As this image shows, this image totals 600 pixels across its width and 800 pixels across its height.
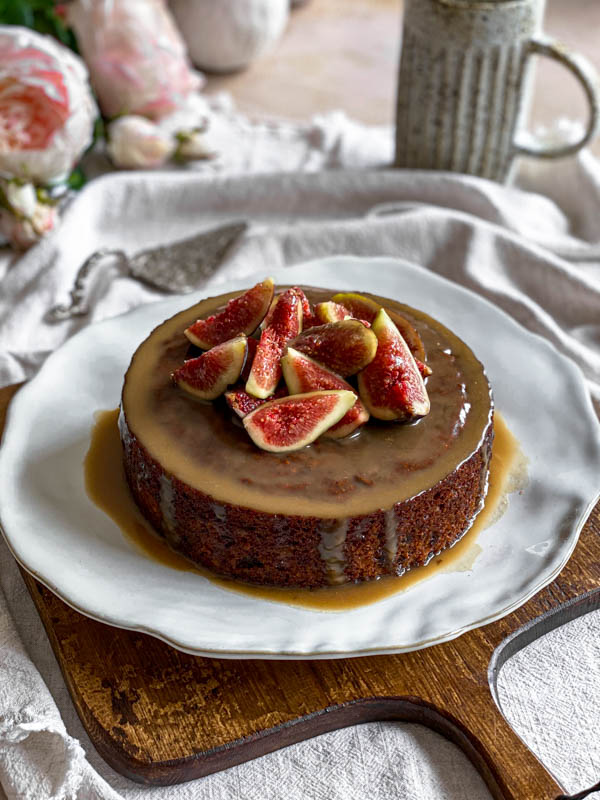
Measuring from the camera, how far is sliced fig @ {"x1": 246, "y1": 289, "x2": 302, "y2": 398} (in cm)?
262

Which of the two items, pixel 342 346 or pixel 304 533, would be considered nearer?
pixel 304 533

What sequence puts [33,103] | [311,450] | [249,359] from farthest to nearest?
[33,103] < [249,359] < [311,450]

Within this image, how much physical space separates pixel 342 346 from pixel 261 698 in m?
0.95

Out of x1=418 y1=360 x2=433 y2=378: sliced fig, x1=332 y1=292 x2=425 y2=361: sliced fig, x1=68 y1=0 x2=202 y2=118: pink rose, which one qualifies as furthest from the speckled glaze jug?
x1=418 y1=360 x2=433 y2=378: sliced fig

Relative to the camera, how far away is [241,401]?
2.62 m

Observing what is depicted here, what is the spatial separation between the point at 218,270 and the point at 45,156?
84 centimetres

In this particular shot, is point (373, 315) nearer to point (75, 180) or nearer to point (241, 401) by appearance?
point (241, 401)

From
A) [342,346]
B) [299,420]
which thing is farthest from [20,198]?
[299,420]

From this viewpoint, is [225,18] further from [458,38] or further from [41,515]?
[41,515]

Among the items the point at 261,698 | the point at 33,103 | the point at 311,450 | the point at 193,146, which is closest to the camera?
the point at 261,698

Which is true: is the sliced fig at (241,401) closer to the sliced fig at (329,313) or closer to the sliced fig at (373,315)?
the sliced fig at (329,313)

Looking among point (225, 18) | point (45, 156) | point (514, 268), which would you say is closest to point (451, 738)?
point (514, 268)

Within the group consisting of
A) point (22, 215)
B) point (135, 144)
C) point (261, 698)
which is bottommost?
point (261, 698)

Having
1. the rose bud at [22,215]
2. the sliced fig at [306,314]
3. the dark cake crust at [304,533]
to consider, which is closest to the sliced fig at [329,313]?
the sliced fig at [306,314]
